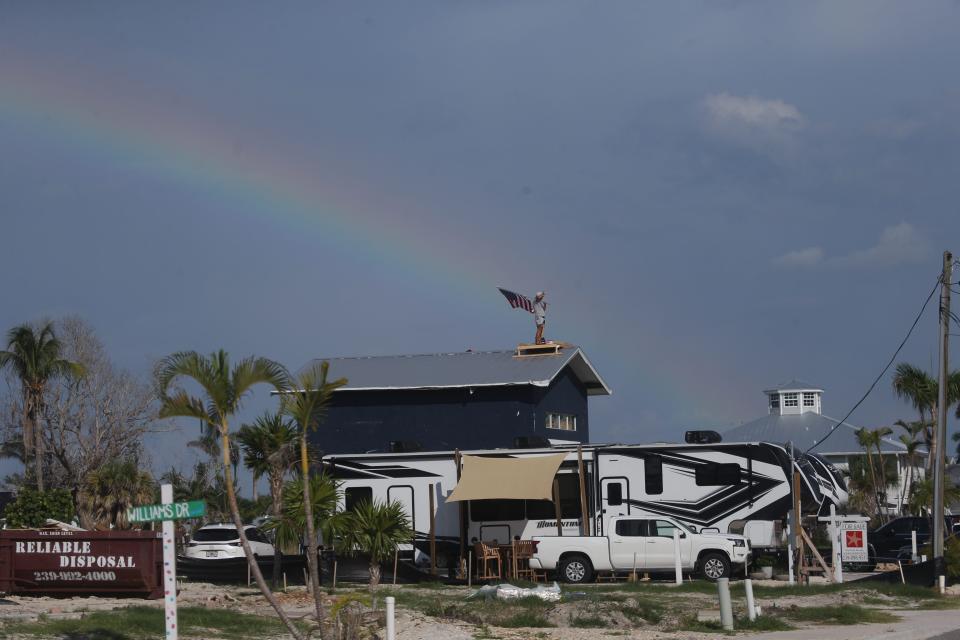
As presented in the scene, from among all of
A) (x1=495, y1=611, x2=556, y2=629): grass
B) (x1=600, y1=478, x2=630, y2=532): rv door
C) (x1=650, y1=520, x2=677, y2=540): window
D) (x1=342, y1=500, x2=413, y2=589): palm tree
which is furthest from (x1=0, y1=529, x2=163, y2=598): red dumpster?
(x1=600, y1=478, x2=630, y2=532): rv door

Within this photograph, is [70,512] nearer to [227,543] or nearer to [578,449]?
[227,543]

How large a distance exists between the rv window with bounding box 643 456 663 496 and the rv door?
506 millimetres

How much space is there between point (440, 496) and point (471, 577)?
2.35 metres

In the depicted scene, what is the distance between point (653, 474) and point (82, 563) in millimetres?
13794

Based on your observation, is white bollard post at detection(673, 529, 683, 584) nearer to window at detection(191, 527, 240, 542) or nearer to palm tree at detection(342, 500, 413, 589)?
palm tree at detection(342, 500, 413, 589)

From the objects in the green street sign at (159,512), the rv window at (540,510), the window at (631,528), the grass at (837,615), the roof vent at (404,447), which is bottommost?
the grass at (837,615)

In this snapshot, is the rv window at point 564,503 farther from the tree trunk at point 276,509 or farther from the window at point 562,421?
the window at point 562,421

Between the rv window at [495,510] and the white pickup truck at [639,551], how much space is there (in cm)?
248

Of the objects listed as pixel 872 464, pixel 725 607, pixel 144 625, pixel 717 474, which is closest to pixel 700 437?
pixel 717 474

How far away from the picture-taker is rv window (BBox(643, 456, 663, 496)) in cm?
3002

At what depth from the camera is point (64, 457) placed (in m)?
48.8

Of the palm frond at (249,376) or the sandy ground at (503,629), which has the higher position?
the palm frond at (249,376)

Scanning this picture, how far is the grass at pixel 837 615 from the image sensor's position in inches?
792

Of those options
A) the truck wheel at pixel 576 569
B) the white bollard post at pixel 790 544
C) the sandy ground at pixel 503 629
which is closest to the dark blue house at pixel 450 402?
the truck wheel at pixel 576 569
